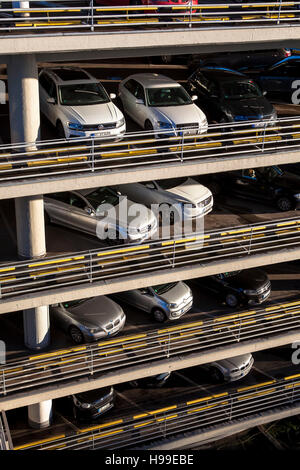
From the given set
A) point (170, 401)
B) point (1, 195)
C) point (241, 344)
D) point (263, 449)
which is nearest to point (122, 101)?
point (1, 195)

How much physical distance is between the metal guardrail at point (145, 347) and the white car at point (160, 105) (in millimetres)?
5678

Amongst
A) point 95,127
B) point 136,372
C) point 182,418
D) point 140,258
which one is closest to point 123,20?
point 95,127

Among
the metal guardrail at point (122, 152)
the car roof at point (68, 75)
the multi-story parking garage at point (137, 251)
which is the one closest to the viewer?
the multi-story parking garage at point (137, 251)

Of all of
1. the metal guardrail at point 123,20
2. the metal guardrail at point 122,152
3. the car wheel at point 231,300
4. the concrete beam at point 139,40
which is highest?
the metal guardrail at point 123,20

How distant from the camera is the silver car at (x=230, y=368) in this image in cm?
2081

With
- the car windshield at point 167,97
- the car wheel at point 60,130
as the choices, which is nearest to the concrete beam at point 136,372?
the car wheel at point 60,130

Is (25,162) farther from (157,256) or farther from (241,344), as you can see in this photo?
(241,344)

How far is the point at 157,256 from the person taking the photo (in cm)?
1800

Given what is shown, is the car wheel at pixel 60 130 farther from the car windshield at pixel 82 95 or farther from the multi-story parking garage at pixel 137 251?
the car windshield at pixel 82 95

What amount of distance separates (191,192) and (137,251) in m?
3.03

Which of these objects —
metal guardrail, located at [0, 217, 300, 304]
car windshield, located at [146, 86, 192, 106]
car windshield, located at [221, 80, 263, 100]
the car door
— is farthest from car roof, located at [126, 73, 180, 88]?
metal guardrail, located at [0, 217, 300, 304]

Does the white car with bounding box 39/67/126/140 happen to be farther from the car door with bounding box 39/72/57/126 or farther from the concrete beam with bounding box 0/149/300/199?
the concrete beam with bounding box 0/149/300/199

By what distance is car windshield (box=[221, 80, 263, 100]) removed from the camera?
19.9 metres

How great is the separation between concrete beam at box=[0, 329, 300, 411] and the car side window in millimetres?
4683
